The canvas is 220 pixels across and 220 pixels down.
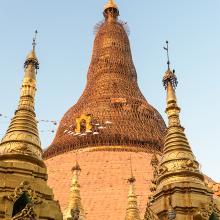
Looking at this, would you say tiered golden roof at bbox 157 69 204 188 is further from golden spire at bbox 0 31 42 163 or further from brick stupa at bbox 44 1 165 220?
brick stupa at bbox 44 1 165 220

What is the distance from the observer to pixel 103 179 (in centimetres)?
3114

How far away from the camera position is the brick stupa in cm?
2980

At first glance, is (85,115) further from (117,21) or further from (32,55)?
(32,55)

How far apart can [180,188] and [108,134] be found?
20196 millimetres

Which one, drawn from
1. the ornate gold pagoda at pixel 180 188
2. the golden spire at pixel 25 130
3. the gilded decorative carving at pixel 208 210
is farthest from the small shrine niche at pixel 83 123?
the gilded decorative carving at pixel 208 210

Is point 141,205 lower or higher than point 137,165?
lower

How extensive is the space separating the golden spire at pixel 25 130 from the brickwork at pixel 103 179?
433 inches

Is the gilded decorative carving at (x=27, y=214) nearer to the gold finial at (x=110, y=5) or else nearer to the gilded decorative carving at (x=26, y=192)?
the gilded decorative carving at (x=26, y=192)

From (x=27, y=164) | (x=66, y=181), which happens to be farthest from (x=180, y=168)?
(x=66, y=181)

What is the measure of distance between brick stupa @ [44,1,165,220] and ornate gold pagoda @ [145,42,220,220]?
A: 973cm

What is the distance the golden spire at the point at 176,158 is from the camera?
17078 millimetres

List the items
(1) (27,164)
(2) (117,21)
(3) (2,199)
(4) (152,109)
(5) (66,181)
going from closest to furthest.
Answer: (3) (2,199) < (1) (27,164) < (5) (66,181) < (4) (152,109) < (2) (117,21)

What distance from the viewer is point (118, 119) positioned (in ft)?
125

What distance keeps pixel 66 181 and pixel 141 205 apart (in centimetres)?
622
